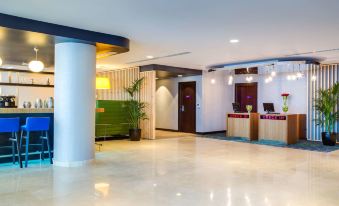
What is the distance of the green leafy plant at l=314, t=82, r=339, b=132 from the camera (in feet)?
30.3

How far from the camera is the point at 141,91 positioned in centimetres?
1071

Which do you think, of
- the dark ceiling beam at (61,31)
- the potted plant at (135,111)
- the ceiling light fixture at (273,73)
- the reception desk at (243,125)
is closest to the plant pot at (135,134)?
the potted plant at (135,111)

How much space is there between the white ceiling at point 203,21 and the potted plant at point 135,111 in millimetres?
2898

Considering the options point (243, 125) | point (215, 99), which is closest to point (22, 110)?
point (243, 125)

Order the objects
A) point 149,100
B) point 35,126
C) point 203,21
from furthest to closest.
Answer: point 149,100 < point 35,126 < point 203,21

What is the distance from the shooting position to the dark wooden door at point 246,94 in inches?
490

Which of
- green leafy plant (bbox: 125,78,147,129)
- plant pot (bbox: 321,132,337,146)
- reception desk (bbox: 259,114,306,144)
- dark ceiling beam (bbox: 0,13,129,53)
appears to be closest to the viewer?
dark ceiling beam (bbox: 0,13,129,53)

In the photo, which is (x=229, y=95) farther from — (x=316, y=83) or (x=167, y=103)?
(x=316, y=83)

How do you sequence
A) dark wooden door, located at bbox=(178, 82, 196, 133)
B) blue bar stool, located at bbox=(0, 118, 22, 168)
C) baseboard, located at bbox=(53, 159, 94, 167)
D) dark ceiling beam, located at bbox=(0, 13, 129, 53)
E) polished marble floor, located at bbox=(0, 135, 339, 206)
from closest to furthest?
1. polished marble floor, located at bbox=(0, 135, 339, 206)
2. dark ceiling beam, located at bbox=(0, 13, 129, 53)
3. blue bar stool, located at bbox=(0, 118, 22, 168)
4. baseboard, located at bbox=(53, 159, 94, 167)
5. dark wooden door, located at bbox=(178, 82, 196, 133)

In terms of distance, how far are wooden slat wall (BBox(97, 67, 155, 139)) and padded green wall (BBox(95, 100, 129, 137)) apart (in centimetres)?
72

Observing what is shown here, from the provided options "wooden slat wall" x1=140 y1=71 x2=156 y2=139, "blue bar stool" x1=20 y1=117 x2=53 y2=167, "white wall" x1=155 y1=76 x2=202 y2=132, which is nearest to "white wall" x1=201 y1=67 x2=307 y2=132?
"white wall" x1=155 y1=76 x2=202 y2=132

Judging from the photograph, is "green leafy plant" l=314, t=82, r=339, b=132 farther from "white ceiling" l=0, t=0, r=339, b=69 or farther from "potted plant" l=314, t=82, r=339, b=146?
"white ceiling" l=0, t=0, r=339, b=69

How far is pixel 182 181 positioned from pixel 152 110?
5593 mm

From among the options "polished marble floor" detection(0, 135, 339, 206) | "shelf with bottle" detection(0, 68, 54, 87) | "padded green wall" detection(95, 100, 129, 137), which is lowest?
"polished marble floor" detection(0, 135, 339, 206)
